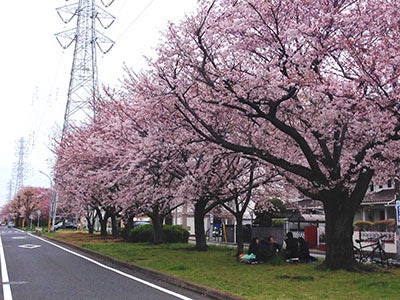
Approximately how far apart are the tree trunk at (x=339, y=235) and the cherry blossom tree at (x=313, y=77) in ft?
0.10

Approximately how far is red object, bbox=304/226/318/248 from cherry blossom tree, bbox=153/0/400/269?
11717mm

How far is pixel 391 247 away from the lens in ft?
66.4

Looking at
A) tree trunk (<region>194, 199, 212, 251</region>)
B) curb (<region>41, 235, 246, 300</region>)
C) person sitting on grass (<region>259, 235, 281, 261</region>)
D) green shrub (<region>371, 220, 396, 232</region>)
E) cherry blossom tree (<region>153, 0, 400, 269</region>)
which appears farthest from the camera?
green shrub (<region>371, 220, 396, 232</region>)

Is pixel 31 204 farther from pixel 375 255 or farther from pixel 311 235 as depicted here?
pixel 375 255

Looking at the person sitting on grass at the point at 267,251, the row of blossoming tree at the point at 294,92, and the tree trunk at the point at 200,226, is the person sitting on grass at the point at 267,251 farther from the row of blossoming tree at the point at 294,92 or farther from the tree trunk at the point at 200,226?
the tree trunk at the point at 200,226

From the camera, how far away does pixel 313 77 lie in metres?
11.7

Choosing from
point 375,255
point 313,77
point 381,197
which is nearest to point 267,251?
point 375,255

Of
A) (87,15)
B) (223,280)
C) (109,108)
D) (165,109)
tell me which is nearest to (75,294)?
(223,280)

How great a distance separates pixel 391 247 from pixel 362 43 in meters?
11.3

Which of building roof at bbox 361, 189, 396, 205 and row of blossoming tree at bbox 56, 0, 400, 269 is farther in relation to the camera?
building roof at bbox 361, 189, 396, 205

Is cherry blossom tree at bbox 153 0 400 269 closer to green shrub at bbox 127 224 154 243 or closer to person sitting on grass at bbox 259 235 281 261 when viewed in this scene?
person sitting on grass at bbox 259 235 281 261

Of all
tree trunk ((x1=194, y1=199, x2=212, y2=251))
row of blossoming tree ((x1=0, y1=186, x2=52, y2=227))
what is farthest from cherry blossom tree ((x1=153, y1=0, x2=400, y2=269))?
row of blossoming tree ((x1=0, y1=186, x2=52, y2=227))

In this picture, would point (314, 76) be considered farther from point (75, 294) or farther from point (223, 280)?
point (75, 294)

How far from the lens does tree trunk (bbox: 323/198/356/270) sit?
13.4 meters
